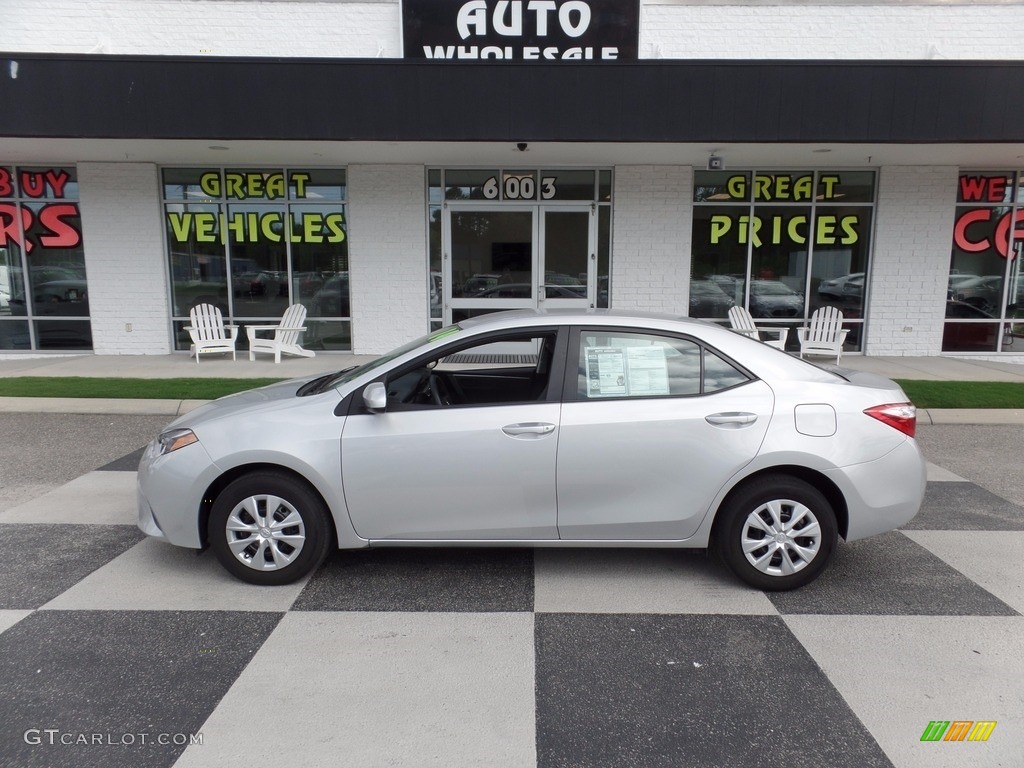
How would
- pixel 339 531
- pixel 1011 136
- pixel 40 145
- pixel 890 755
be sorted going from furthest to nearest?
1. pixel 40 145
2. pixel 1011 136
3. pixel 339 531
4. pixel 890 755

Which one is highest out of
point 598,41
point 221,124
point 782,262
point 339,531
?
point 598,41

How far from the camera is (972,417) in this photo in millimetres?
8391

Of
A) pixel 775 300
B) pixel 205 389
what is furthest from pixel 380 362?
pixel 775 300

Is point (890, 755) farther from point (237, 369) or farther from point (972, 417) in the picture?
point (237, 369)

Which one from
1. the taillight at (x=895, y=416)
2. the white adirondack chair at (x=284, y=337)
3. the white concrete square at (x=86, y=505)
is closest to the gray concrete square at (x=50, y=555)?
the white concrete square at (x=86, y=505)

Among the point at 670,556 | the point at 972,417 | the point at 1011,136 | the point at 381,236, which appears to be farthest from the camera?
the point at 381,236

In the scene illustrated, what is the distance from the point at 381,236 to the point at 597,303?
13.4 ft

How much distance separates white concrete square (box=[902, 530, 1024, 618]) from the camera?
13.4 ft

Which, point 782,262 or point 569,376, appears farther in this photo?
point 782,262

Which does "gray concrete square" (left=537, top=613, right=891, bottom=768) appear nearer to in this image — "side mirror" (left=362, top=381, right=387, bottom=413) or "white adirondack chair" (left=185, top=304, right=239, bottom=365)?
"side mirror" (left=362, top=381, right=387, bottom=413)

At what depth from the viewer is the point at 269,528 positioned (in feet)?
12.9

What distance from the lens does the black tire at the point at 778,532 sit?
3.87 m

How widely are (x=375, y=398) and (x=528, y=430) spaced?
854 mm

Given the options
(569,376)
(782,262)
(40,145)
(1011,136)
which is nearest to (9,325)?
(40,145)
